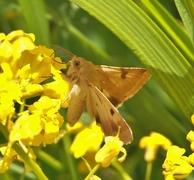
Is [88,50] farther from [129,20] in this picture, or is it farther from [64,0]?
[129,20]

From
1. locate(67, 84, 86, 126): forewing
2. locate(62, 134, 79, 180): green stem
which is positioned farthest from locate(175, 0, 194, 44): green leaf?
locate(62, 134, 79, 180): green stem

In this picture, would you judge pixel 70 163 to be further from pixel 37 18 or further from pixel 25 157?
pixel 25 157

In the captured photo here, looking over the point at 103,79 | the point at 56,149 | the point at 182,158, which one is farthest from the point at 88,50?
the point at 182,158

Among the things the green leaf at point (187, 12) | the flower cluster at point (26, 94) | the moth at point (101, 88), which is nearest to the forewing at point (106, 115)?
the moth at point (101, 88)

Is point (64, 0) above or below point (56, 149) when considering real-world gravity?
above

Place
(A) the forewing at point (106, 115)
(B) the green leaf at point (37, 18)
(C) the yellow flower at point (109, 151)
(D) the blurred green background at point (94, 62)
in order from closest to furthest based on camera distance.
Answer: (C) the yellow flower at point (109, 151) → (A) the forewing at point (106, 115) → (B) the green leaf at point (37, 18) → (D) the blurred green background at point (94, 62)

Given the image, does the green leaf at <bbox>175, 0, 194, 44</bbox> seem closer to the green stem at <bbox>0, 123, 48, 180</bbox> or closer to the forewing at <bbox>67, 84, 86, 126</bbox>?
the forewing at <bbox>67, 84, 86, 126</bbox>

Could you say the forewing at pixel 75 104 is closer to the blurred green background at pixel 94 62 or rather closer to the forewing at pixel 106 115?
the forewing at pixel 106 115
